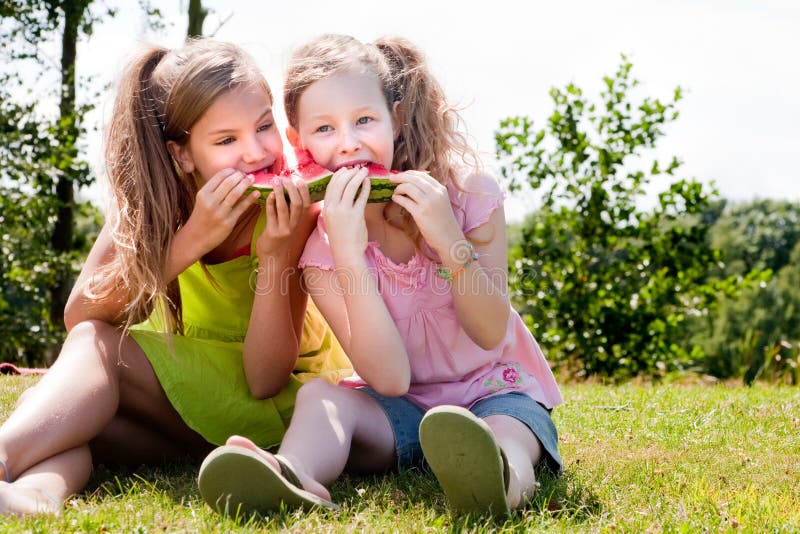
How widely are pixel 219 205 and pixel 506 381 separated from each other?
1.26 meters

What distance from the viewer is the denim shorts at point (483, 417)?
2990 mm

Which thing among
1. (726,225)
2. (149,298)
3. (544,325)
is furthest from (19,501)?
(726,225)

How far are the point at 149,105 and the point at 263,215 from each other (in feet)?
2.09

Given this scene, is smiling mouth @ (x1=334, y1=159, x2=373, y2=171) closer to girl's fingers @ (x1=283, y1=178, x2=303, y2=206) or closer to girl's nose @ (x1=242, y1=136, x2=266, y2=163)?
girl's fingers @ (x1=283, y1=178, x2=303, y2=206)

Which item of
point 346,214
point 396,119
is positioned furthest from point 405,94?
point 346,214

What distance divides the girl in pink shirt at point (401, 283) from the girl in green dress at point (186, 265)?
0.18 metres

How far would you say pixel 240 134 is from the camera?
3266mm

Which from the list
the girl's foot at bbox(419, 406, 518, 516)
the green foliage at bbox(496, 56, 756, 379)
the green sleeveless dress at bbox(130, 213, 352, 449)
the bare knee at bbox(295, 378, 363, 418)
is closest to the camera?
the girl's foot at bbox(419, 406, 518, 516)

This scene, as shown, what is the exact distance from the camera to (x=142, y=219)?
3.27m

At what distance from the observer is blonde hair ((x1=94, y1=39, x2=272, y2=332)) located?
322 centimetres

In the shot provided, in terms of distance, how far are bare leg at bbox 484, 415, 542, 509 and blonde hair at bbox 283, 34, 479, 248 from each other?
0.79m

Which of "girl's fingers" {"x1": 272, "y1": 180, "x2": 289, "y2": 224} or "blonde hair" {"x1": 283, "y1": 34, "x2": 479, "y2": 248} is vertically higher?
"blonde hair" {"x1": 283, "y1": 34, "x2": 479, "y2": 248}

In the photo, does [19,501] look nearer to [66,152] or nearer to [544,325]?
[544,325]

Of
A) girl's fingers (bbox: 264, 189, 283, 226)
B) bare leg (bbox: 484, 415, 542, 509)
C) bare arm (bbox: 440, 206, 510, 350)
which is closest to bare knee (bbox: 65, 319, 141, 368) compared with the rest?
girl's fingers (bbox: 264, 189, 283, 226)
